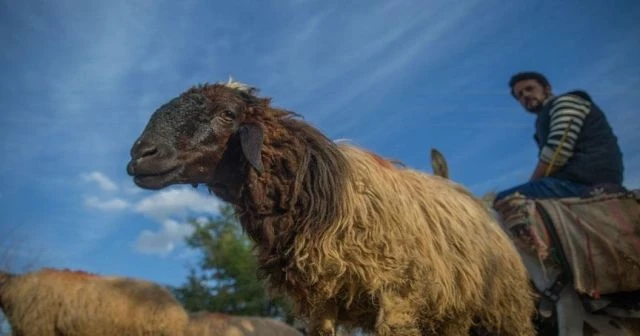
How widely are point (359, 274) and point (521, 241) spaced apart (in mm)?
2346

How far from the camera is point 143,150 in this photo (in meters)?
2.68

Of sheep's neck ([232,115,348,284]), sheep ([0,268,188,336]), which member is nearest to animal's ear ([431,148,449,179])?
sheep's neck ([232,115,348,284])

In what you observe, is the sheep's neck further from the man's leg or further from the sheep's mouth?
the man's leg

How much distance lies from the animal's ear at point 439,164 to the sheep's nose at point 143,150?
3.87 m

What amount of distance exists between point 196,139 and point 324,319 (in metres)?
1.39

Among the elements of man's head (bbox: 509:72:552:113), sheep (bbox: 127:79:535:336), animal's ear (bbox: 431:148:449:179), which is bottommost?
sheep (bbox: 127:79:535:336)

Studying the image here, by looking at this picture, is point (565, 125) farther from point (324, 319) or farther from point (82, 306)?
point (82, 306)

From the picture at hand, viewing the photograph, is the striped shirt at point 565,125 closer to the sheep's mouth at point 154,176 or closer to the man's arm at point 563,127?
the man's arm at point 563,127

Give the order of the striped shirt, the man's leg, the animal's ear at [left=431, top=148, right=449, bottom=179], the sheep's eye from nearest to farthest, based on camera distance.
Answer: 1. the sheep's eye
2. the striped shirt
3. the man's leg
4. the animal's ear at [left=431, top=148, right=449, bottom=179]

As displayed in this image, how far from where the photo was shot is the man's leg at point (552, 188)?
457cm

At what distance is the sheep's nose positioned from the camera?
2.68 meters

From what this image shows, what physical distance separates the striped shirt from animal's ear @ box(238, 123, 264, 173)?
3215 millimetres

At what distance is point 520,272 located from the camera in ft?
12.3

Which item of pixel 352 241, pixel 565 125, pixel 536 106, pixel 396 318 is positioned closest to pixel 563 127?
pixel 565 125
